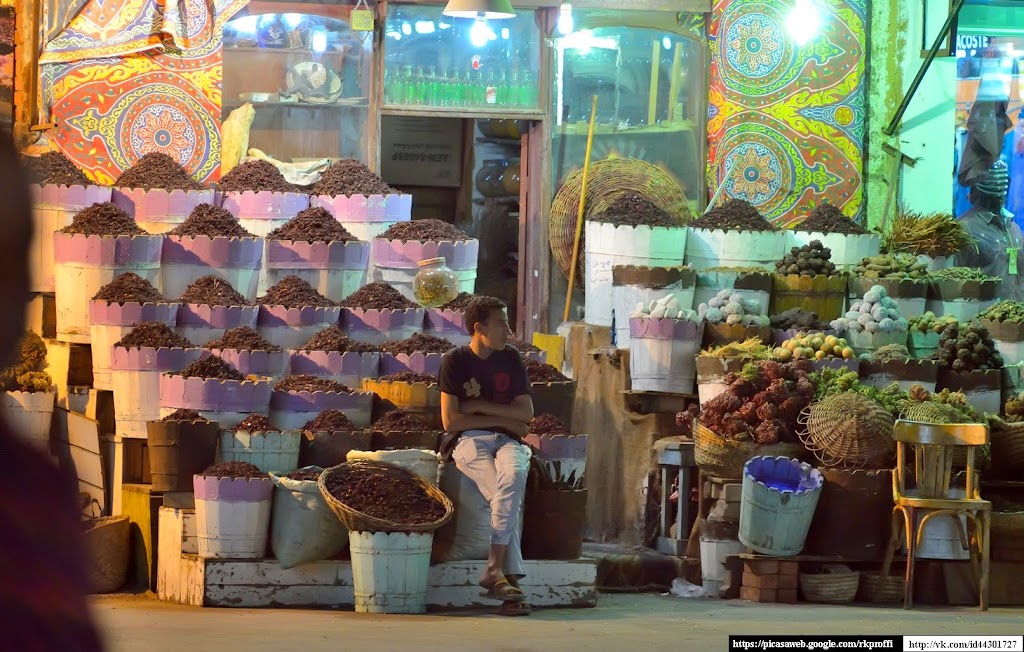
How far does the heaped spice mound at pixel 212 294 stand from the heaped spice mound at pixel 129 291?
0.17 meters

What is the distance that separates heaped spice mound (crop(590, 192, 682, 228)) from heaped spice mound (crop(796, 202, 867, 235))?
3.11 ft

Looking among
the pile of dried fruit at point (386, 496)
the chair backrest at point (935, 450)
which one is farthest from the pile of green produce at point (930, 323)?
the pile of dried fruit at point (386, 496)

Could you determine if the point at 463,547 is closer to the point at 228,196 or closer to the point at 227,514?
the point at 227,514

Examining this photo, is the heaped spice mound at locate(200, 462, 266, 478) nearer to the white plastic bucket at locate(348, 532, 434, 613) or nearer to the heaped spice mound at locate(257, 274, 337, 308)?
the white plastic bucket at locate(348, 532, 434, 613)

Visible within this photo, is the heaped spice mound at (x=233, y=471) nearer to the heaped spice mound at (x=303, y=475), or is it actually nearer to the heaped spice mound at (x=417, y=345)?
the heaped spice mound at (x=303, y=475)

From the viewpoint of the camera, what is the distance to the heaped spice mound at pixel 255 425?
698cm

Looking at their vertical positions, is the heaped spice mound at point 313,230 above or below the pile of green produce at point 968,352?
above

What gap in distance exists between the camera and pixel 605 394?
952cm

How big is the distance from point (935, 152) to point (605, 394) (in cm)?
363

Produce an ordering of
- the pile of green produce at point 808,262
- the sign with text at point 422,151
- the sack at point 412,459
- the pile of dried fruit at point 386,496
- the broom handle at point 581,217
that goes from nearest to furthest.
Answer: the pile of dried fruit at point 386,496, the sack at point 412,459, the pile of green produce at point 808,262, the broom handle at point 581,217, the sign with text at point 422,151

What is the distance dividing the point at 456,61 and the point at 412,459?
191 inches

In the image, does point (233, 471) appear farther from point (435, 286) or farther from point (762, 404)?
point (762, 404)

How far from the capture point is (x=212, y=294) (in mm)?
7855

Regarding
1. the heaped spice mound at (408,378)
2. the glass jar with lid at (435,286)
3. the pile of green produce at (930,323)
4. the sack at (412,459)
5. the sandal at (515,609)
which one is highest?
the glass jar with lid at (435,286)
